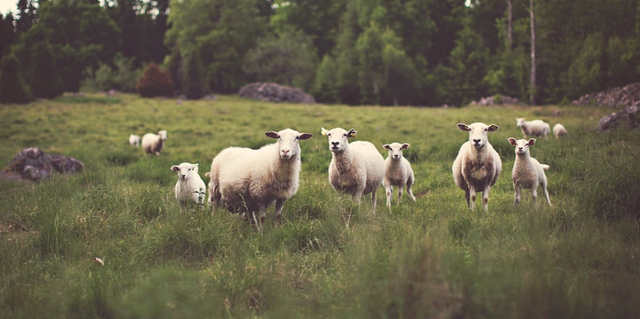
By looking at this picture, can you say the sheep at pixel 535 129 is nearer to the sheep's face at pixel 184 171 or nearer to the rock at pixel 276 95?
the sheep's face at pixel 184 171

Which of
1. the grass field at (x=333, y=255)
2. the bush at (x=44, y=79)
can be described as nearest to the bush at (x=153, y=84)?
the bush at (x=44, y=79)

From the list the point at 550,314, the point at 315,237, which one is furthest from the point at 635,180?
the point at 315,237

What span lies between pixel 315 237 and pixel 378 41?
3787cm

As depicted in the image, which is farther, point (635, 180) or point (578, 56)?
point (578, 56)

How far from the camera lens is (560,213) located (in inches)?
234

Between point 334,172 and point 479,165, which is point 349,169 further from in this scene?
point 479,165

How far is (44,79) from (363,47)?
2520 centimetres

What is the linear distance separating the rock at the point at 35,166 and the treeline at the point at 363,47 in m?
24.9

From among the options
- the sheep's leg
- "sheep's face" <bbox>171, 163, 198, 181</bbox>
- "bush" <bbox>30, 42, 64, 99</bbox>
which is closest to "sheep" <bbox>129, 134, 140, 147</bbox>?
"sheep's face" <bbox>171, 163, 198, 181</bbox>

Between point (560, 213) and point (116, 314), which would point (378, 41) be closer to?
point (560, 213)

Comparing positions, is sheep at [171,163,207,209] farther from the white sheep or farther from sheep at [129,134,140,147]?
sheep at [129,134,140,147]

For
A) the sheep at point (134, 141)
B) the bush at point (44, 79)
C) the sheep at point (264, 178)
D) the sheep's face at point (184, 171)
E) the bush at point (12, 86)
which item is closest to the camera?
the sheep at point (264, 178)

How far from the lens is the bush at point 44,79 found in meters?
31.4

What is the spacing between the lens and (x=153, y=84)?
36062mm
